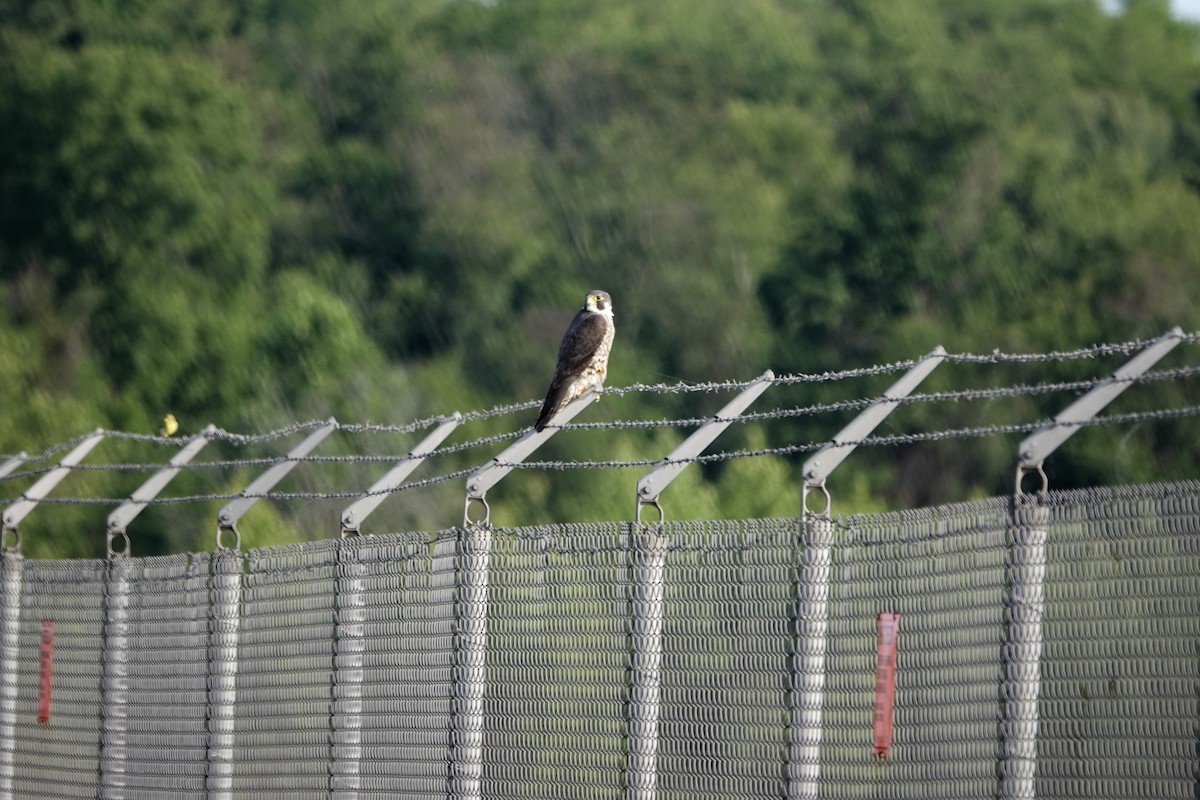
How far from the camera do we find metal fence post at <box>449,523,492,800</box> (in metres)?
6.66

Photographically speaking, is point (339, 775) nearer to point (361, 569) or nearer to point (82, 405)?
point (361, 569)

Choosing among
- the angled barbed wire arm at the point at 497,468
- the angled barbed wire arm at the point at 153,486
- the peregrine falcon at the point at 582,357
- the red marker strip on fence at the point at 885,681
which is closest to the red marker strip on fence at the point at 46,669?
the angled barbed wire arm at the point at 153,486

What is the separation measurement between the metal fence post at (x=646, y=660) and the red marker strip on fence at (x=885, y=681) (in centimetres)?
81

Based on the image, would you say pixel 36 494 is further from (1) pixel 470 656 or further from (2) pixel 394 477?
(1) pixel 470 656

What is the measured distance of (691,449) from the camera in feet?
19.6

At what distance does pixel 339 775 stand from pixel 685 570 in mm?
1866

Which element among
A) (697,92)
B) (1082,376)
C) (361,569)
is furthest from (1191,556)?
(697,92)

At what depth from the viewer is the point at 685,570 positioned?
19.8 ft

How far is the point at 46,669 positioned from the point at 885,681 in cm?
502

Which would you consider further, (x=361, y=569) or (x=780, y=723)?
(x=361, y=569)

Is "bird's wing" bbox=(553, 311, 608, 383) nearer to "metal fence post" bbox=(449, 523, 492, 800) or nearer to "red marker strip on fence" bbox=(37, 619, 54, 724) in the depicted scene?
"red marker strip on fence" bbox=(37, 619, 54, 724)

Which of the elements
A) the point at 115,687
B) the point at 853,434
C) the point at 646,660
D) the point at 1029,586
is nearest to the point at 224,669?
the point at 115,687

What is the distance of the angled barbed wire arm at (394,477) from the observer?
6.96m

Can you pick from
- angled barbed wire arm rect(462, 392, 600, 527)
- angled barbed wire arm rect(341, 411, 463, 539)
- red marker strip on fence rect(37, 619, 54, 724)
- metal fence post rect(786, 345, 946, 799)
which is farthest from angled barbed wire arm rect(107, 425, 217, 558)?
metal fence post rect(786, 345, 946, 799)
